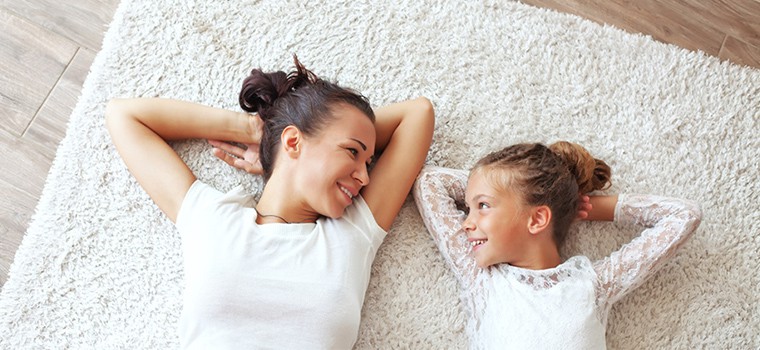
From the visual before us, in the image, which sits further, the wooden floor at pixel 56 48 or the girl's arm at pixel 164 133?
the wooden floor at pixel 56 48

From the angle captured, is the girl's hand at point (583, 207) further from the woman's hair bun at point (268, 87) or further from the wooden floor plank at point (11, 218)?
the wooden floor plank at point (11, 218)

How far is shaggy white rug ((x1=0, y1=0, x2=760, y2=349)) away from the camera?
146 cm

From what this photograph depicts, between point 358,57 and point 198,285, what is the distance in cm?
73

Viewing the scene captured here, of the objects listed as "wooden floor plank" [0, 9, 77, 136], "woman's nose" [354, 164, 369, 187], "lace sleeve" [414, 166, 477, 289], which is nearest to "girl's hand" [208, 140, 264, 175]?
"woman's nose" [354, 164, 369, 187]

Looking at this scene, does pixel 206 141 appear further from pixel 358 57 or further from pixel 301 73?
pixel 358 57

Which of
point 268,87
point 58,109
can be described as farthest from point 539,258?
point 58,109

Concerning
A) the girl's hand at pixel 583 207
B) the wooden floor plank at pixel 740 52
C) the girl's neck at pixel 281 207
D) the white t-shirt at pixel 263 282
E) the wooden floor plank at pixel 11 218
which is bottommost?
the wooden floor plank at pixel 11 218

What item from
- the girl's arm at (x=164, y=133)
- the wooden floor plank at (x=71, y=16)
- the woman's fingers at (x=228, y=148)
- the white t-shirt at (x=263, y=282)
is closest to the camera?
the white t-shirt at (x=263, y=282)

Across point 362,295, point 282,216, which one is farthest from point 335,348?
point 282,216

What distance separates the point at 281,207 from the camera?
4.51 feet

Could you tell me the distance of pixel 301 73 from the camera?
1433mm

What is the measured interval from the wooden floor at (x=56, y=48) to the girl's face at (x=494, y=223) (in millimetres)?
673

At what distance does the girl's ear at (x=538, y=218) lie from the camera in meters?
1.34

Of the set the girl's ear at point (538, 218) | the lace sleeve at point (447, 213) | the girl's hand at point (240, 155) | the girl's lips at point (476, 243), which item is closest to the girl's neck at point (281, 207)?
the girl's hand at point (240, 155)
